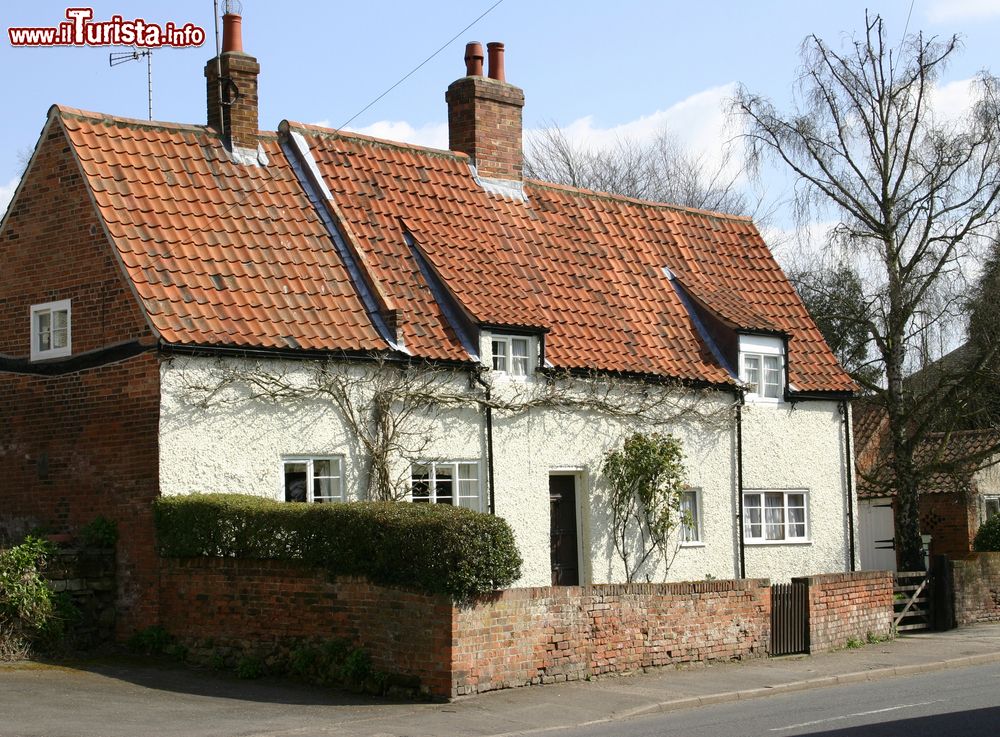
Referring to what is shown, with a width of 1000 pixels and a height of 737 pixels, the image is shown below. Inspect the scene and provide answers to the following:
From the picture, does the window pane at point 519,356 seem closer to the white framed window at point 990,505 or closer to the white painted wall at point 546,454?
the white painted wall at point 546,454

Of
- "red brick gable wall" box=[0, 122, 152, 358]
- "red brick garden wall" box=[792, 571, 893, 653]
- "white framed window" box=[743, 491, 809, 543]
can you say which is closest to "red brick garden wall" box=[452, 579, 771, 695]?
"red brick garden wall" box=[792, 571, 893, 653]

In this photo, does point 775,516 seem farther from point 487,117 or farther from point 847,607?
point 487,117

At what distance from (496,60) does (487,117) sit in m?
1.17

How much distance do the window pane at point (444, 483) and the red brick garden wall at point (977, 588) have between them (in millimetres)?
9787

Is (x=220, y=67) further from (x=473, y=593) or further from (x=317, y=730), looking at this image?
(x=317, y=730)

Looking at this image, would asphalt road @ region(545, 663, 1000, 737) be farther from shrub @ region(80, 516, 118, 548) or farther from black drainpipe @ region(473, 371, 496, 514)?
shrub @ region(80, 516, 118, 548)

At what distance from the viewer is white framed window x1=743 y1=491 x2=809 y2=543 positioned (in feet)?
81.8

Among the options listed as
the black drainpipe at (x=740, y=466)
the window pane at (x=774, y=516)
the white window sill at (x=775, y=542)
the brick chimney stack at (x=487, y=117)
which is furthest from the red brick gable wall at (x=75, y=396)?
the window pane at (x=774, y=516)

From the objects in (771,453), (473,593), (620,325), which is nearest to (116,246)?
(473,593)

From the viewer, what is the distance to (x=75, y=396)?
18969 mm

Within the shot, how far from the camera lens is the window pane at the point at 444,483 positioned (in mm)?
20516

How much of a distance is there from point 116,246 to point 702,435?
36.3 feet

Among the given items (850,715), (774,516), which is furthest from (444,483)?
(850,715)

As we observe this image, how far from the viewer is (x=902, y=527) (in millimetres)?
29250
